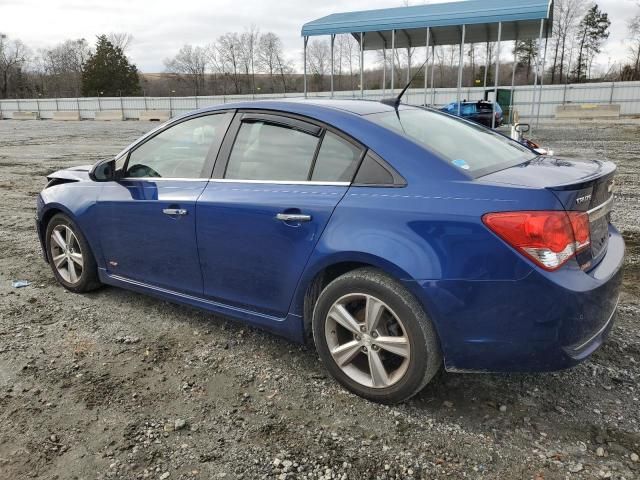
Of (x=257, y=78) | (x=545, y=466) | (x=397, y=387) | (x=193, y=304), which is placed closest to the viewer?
(x=545, y=466)

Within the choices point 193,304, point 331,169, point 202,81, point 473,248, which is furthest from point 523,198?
point 202,81

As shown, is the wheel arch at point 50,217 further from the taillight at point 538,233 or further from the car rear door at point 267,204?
the taillight at point 538,233

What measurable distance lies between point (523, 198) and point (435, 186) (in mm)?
411

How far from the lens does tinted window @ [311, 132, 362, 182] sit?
2816mm

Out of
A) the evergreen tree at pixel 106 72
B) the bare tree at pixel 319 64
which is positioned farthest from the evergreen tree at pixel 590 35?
the evergreen tree at pixel 106 72

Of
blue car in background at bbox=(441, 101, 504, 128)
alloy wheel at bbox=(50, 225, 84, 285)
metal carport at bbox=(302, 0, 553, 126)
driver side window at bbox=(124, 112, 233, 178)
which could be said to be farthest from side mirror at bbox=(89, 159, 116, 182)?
blue car in background at bbox=(441, 101, 504, 128)

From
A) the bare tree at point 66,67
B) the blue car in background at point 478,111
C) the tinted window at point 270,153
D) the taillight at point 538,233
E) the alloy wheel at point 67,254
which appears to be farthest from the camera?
the bare tree at point 66,67

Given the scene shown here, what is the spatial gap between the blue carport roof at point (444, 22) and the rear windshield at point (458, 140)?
1285 cm

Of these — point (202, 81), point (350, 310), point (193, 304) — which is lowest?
point (193, 304)

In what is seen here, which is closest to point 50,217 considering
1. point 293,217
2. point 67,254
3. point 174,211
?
point 67,254

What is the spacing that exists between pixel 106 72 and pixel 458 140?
8722cm

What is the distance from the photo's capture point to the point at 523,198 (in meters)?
2.33

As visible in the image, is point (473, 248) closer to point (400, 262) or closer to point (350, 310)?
point (400, 262)

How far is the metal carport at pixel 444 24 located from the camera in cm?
1469
